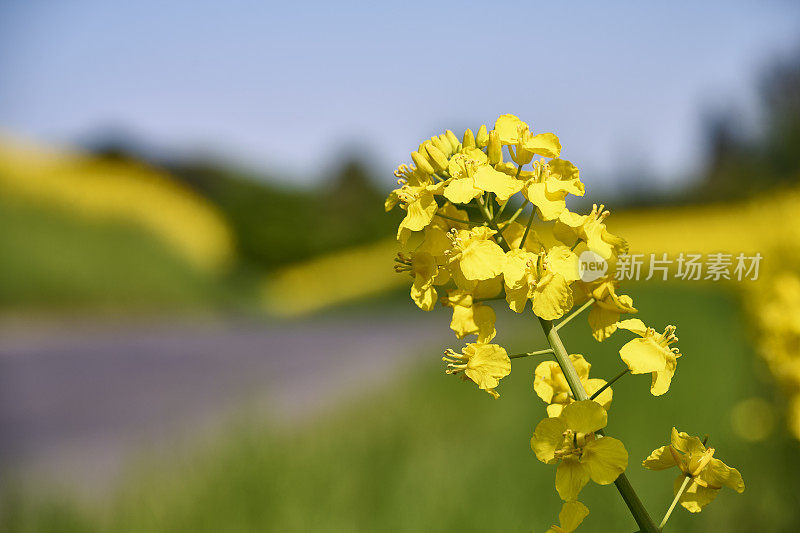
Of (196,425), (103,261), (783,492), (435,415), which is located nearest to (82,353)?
(103,261)

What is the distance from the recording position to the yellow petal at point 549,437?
68 centimetres

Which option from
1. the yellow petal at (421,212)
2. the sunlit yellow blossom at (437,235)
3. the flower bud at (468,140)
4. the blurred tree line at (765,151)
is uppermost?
the flower bud at (468,140)

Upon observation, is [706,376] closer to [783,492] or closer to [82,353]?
[783,492]

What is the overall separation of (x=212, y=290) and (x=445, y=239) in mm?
12499

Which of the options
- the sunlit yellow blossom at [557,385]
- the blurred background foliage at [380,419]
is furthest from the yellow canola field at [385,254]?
the sunlit yellow blossom at [557,385]

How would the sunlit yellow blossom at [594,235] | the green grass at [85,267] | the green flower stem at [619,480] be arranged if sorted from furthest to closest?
the green grass at [85,267], the sunlit yellow blossom at [594,235], the green flower stem at [619,480]

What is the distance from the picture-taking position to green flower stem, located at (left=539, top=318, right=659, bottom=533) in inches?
25.4

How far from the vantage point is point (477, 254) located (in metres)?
0.71

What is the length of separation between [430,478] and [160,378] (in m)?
5.48

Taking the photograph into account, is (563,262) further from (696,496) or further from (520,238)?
(696,496)

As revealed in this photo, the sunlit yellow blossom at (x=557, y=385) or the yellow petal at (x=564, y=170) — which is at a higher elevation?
the yellow petal at (x=564, y=170)

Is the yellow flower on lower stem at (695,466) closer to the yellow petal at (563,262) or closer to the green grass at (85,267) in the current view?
the yellow petal at (563,262)

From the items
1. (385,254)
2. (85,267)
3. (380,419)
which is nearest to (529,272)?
(380,419)

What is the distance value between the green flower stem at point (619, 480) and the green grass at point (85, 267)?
12.0 m
